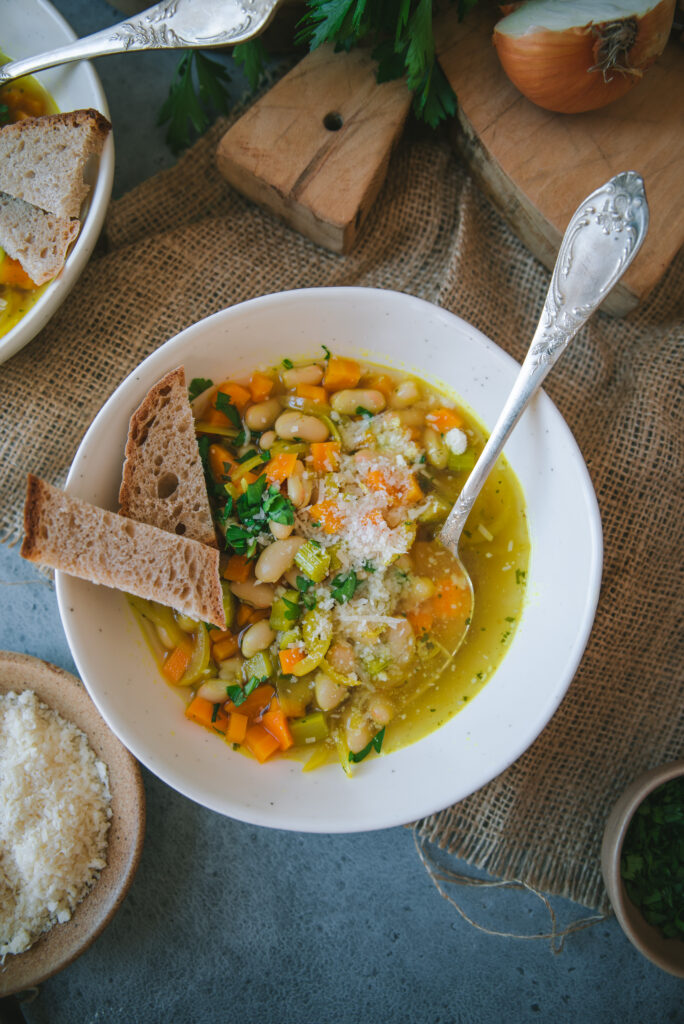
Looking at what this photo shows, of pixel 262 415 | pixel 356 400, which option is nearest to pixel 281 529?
pixel 262 415

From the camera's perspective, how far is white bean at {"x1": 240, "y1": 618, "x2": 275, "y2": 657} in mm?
2500

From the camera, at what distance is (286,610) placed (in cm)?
249

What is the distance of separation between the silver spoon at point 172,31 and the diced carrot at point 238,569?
5.94ft

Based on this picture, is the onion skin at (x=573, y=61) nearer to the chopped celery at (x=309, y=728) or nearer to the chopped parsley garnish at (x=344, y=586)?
the chopped parsley garnish at (x=344, y=586)

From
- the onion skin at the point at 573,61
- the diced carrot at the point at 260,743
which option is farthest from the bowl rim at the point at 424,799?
the onion skin at the point at 573,61

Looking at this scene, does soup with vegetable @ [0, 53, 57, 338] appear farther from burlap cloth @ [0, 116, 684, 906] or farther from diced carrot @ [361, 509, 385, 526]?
diced carrot @ [361, 509, 385, 526]

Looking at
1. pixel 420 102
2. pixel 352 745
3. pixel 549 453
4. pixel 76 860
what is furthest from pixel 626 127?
pixel 76 860

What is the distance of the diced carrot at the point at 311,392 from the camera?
8.79 feet

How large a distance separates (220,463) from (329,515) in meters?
0.46

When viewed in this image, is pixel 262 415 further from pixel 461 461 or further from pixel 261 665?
pixel 261 665

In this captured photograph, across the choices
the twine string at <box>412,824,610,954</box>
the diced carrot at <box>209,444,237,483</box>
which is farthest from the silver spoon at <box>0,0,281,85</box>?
the twine string at <box>412,824,610,954</box>

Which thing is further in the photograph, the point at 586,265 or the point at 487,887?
the point at 487,887

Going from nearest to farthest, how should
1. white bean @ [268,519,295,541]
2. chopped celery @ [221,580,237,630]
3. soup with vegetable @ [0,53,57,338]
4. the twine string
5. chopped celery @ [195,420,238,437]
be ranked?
white bean @ [268,519,295,541] < chopped celery @ [221,580,237,630] < chopped celery @ [195,420,238,437] < soup with vegetable @ [0,53,57,338] < the twine string

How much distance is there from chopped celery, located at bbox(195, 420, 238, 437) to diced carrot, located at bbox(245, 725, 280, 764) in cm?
106
